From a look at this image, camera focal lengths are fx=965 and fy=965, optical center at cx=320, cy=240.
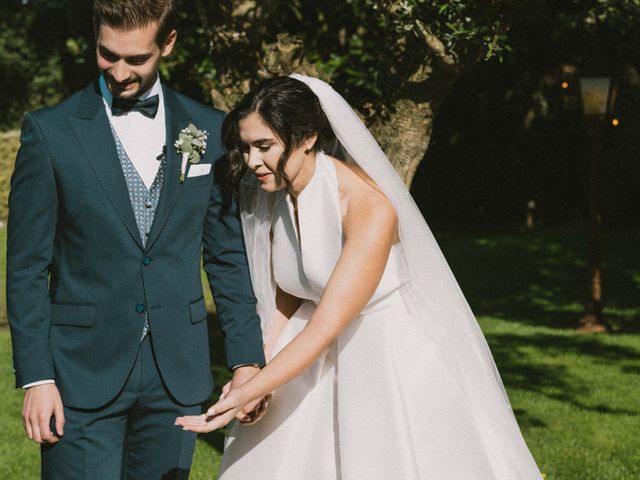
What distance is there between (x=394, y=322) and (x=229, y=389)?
684mm

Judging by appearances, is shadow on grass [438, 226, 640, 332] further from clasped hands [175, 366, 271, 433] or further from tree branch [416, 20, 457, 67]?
clasped hands [175, 366, 271, 433]

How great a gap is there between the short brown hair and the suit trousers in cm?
A: 97

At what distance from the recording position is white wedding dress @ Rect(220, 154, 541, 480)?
3.38 metres

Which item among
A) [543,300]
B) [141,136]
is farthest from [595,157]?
[141,136]

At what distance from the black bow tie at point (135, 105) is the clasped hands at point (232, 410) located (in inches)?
35.3

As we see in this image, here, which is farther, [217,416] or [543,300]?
[543,300]

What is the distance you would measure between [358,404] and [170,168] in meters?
1.08

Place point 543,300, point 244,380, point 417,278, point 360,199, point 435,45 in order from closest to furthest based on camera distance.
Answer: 1. point 244,380
2. point 360,199
3. point 417,278
4. point 435,45
5. point 543,300

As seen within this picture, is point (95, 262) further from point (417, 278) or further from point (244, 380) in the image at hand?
point (417, 278)

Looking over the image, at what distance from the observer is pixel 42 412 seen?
2799mm

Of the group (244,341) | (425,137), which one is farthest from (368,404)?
(425,137)

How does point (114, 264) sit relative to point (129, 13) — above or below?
below

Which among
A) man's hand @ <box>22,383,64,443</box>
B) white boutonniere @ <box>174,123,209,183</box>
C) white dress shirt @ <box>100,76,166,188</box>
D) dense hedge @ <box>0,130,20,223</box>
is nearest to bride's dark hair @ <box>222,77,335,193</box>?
white boutonniere @ <box>174,123,209,183</box>

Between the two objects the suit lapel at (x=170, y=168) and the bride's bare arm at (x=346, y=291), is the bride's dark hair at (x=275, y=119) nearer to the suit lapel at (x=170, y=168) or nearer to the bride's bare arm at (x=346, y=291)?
the suit lapel at (x=170, y=168)
